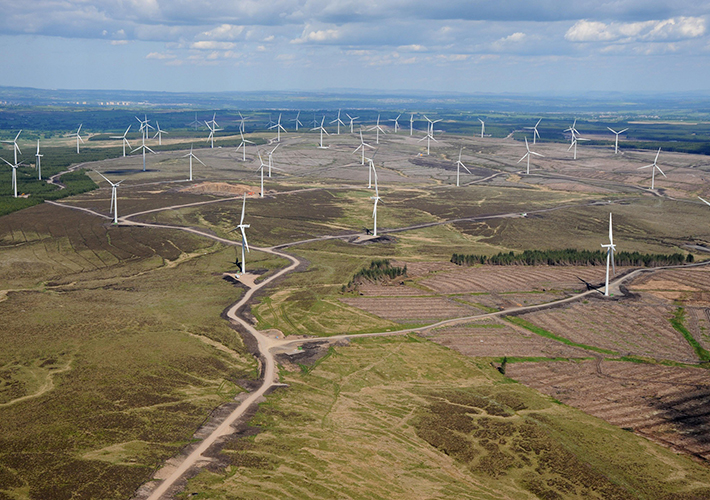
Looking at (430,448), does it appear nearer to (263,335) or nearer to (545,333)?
(263,335)

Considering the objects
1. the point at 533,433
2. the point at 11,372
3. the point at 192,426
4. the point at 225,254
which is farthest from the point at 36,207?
the point at 533,433

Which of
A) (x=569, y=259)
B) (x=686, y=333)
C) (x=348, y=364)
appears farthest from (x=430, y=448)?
(x=569, y=259)

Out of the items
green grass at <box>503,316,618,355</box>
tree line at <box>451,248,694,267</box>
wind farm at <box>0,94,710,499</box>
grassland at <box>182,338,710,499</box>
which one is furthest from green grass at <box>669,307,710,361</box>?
tree line at <box>451,248,694,267</box>

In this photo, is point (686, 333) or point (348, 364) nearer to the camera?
point (348, 364)

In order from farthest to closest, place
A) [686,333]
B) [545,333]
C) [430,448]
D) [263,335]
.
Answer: [686,333] < [545,333] < [263,335] < [430,448]

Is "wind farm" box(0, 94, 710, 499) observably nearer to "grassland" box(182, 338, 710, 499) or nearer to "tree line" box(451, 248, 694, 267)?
"grassland" box(182, 338, 710, 499)

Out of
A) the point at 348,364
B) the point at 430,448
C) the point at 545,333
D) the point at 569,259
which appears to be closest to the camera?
the point at 430,448

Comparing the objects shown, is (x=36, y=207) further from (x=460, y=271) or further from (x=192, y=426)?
(x=192, y=426)
